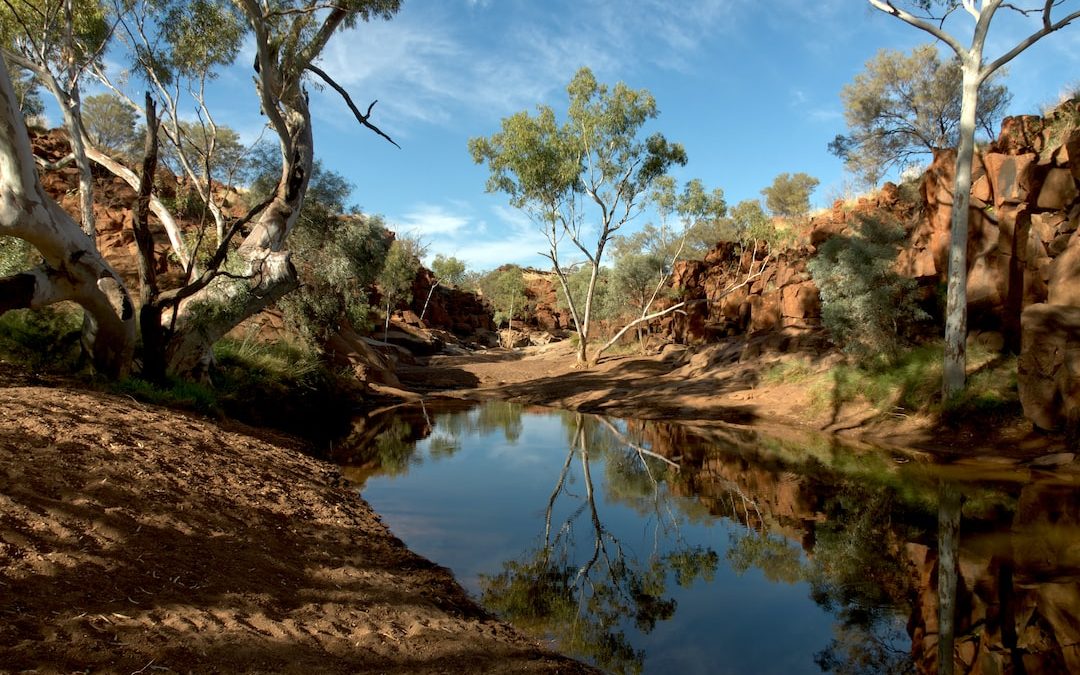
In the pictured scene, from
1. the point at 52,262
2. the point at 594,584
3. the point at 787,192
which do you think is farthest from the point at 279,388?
the point at 787,192

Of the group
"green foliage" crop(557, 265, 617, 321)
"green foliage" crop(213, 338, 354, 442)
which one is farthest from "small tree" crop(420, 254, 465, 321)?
"green foliage" crop(213, 338, 354, 442)

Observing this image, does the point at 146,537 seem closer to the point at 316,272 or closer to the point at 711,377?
the point at 316,272

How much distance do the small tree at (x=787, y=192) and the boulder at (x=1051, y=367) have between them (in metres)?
35.8

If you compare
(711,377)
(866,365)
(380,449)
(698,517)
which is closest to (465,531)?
(698,517)

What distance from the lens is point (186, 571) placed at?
10.6 feet

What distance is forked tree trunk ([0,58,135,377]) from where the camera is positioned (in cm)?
567

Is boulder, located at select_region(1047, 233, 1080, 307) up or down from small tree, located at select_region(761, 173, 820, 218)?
down

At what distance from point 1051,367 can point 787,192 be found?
131ft

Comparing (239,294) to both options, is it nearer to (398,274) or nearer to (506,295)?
(398,274)

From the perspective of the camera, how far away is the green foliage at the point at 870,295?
552 inches

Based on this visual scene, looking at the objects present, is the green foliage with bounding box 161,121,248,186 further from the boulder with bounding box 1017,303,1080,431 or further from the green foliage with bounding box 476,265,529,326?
the green foliage with bounding box 476,265,529,326

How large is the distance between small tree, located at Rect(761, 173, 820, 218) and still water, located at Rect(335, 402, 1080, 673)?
122 feet

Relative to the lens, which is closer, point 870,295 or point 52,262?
point 52,262

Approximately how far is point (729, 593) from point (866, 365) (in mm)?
11650
